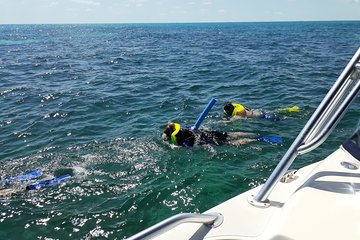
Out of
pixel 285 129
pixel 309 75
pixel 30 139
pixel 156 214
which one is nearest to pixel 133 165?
pixel 156 214

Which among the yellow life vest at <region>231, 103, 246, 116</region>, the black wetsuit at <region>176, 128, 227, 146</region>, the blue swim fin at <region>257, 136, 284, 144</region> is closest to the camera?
the black wetsuit at <region>176, 128, 227, 146</region>

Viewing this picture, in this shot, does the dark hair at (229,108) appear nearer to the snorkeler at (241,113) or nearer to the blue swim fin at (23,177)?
the snorkeler at (241,113)

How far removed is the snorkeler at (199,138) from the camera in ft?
27.2

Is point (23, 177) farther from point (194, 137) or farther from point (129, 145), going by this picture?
point (194, 137)

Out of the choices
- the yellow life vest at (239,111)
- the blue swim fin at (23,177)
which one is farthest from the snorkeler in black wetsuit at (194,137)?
the blue swim fin at (23,177)

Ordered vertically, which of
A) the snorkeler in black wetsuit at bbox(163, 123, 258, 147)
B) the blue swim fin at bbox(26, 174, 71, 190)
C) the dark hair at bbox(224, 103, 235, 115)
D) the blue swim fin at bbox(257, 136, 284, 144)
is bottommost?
the blue swim fin at bbox(26, 174, 71, 190)

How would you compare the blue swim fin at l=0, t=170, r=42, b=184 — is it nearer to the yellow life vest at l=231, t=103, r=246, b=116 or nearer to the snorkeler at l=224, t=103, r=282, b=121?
the snorkeler at l=224, t=103, r=282, b=121

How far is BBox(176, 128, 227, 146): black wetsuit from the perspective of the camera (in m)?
8.27

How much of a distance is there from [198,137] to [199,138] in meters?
0.04

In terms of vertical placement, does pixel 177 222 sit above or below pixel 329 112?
below

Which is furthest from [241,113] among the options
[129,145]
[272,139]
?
[129,145]

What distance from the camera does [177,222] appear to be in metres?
2.50

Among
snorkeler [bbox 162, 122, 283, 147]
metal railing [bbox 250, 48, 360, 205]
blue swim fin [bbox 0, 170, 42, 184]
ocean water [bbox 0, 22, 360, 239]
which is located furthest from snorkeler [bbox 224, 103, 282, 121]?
metal railing [bbox 250, 48, 360, 205]

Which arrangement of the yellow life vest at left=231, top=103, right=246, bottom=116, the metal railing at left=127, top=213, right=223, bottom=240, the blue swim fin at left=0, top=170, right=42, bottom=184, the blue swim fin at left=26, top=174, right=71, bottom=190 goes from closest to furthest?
the metal railing at left=127, top=213, right=223, bottom=240 < the blue swim fin at left=26, top=174, right=71, bottom=190 < the blue swim fin at left=0, top=170, right=42, bottom=184 < the yellow life vest at left=231, top=103, right=246, bottom=116
